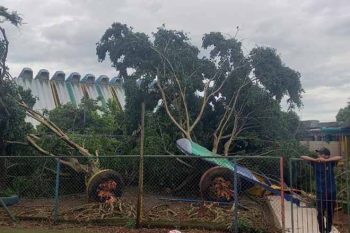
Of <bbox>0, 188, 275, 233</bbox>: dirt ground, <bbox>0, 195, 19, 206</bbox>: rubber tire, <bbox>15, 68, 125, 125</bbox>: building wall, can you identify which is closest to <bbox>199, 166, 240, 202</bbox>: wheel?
<bbox>0, 188, 275, 233</bbox>: dirt ground

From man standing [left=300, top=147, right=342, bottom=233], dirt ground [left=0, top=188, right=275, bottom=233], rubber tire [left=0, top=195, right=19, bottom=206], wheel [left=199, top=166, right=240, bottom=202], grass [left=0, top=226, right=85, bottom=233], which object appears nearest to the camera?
man standing [left=300, top=147, right=342, bottom=233]

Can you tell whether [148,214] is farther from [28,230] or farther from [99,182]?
[28,230]

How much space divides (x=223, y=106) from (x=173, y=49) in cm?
258

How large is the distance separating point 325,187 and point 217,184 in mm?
3818

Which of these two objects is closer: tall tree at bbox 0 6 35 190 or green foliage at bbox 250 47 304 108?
tall tree at bbox 0 6 35 190

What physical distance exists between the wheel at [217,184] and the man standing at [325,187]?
11.8ft

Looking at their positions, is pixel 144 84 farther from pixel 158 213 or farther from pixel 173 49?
pixel 158 213

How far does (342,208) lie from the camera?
31.3ft

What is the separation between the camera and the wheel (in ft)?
34.6

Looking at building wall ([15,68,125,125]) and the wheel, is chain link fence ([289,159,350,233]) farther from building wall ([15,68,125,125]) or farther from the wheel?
building wall ([15,68,125,125])

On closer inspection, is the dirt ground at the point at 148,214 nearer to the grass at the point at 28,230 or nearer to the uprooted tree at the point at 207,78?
the grass at the point at 28,230

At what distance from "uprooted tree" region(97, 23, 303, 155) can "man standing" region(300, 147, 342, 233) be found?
21.8 ft

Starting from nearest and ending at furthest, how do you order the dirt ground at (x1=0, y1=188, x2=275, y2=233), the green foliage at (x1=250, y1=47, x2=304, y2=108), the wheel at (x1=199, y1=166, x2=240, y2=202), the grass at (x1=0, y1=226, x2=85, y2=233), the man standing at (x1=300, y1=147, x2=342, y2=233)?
the man standing at (x1=300, y1=147, x2=342, y2=233) → the grass at (x1=0, y1=226, x2=85, y2=233) → the dirt ground at (x1=0, y1=188, x2=275, y2=233) → the wheel at (x1=199, y1=166, x2=240, y2=202) → the green foliage at (x1=250, y1=47, x2=304, y2=108)

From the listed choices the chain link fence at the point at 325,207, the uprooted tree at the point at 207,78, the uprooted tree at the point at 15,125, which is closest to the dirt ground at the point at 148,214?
→ the chain link fence at the point at 325,207
